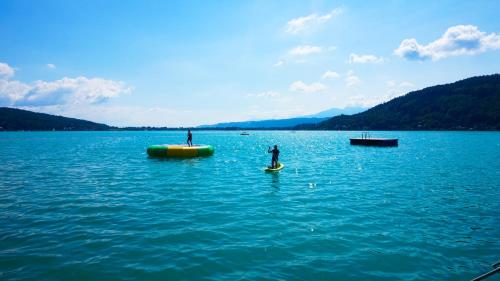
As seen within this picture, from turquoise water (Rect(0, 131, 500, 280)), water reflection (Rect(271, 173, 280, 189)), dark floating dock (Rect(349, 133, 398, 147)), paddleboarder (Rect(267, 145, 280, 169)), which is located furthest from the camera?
dark floating dock (Rect(349, 133, 398, 147))

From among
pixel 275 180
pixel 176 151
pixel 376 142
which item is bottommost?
pixel 275 180

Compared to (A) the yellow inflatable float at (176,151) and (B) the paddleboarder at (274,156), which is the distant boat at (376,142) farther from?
(B) the paddleboarder at (274,156)

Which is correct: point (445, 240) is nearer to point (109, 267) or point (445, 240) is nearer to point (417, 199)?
point (417, 199)

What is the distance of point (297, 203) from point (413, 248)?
22.8 feet

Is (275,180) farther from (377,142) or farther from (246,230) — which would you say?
(377,142)

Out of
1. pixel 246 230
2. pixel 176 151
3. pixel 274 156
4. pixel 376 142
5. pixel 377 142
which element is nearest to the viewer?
pixel 246 230

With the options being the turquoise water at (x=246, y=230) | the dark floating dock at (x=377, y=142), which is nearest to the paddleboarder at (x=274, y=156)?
the turquoise water at (x=246, y=230)

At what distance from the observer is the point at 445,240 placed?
11406 mm

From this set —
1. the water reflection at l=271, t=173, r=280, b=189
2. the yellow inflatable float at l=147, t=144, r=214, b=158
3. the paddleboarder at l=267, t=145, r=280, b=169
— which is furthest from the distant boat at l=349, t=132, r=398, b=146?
the water reflection at l=271, t=173, r=280, b=189

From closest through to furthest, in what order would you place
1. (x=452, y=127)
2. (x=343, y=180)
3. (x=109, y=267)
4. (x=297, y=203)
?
(x=109, y=267) → (x=297, y=203) → (x=343, y=180) → (x=452, y=127)

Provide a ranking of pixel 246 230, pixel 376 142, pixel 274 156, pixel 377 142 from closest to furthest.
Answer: pixel 246 230, pixel 274 156, pixel 377 142, pixel 376 142

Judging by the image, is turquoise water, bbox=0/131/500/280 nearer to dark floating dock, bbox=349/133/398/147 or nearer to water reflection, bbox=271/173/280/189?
water reflection, bbox=271/173/280/189

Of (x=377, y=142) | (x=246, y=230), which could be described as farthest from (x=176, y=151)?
(x=377, y=142)

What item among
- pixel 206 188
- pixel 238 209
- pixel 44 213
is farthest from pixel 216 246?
pixel 206 188
